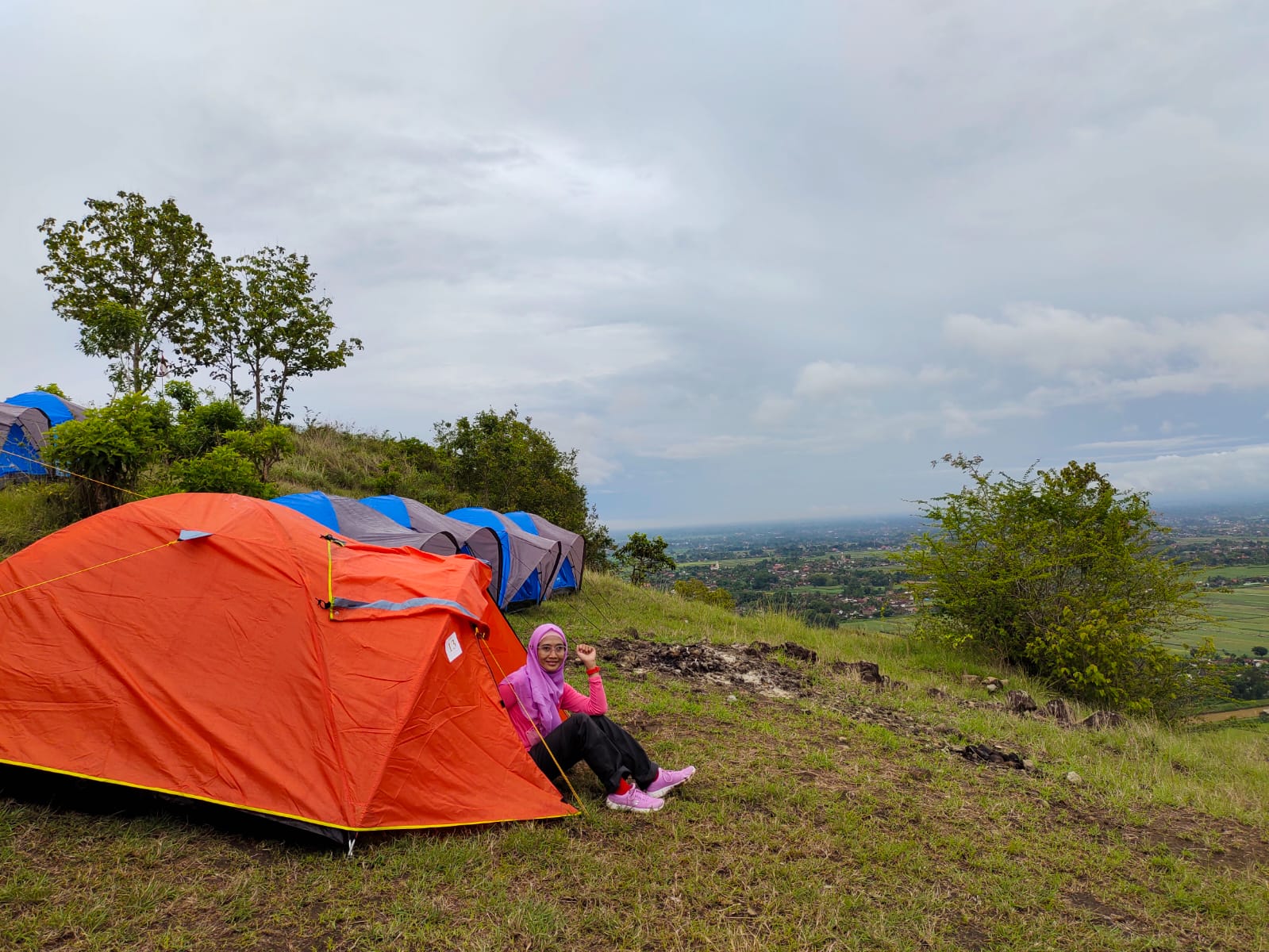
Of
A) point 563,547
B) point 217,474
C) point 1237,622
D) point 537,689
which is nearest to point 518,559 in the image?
point 563,547

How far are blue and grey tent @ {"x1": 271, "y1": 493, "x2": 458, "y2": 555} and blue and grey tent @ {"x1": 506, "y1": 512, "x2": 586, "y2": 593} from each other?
4.66 meters

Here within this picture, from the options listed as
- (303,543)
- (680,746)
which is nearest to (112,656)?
Result: (303,543)

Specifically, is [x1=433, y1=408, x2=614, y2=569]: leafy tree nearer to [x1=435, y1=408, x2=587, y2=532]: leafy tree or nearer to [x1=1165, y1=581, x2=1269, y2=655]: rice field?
[x1=435, y1=408, x2=587, y2=532]: leafy tree

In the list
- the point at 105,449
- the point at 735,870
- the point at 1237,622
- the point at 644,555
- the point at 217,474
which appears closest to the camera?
the point at 735,870

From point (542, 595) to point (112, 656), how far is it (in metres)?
10.0

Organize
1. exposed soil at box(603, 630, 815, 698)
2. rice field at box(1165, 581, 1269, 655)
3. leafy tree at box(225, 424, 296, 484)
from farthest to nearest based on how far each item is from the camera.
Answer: rice field at box(1165, 581, 1269, 655), leafy tree at box(225, 424, 296, 484), exposed soil at box(603, 630, 815, 698)

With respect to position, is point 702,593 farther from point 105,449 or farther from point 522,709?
point 522,709

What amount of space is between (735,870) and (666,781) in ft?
3.50

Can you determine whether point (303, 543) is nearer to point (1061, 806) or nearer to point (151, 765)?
point (151, 765)

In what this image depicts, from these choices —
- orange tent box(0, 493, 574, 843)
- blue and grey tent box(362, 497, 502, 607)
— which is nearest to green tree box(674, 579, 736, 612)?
blue and grey tent box(362, 497, 502, 607)

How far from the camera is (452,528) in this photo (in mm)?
11734

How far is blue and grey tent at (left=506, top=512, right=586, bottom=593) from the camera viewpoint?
51.5 feet

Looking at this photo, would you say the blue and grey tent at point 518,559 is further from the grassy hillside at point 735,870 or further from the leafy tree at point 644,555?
the leafy tree at point 644,555

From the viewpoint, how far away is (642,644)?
1077 cm
